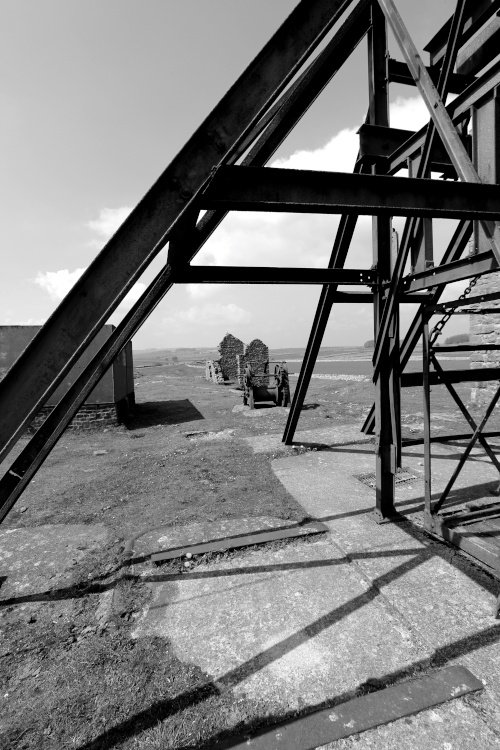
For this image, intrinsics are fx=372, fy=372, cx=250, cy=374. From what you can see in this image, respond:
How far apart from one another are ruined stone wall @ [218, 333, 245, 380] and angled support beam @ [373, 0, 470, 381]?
23.4 m

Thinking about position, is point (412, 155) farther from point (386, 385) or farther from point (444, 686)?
point (444, 686)

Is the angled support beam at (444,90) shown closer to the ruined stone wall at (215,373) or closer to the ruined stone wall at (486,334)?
the ruined stone wall at (486,334)

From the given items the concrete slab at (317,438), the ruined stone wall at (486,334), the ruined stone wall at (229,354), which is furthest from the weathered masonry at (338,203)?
the ruined stone wall at (229,354)

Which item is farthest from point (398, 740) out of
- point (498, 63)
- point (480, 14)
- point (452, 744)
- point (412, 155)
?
point (480, 14)

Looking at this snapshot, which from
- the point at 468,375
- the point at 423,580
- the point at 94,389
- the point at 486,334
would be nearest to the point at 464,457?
the point at 468,375

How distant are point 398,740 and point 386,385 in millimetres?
3379

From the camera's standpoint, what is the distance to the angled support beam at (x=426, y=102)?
275 centimetres

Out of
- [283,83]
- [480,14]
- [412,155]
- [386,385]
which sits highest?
[480,14]

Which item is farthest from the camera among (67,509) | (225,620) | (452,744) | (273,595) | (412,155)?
(67,509)

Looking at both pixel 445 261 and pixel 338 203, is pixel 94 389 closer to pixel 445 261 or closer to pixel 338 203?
pixel 445 261

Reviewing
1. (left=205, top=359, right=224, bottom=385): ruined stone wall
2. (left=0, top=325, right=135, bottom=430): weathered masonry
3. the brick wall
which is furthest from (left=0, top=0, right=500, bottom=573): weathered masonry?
(left=205, top=359, right=224, bottom=385): ruined stone wall

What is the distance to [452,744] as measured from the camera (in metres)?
2.04

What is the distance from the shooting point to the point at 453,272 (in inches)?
137

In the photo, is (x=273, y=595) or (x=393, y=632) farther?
(x=273, y=595)
